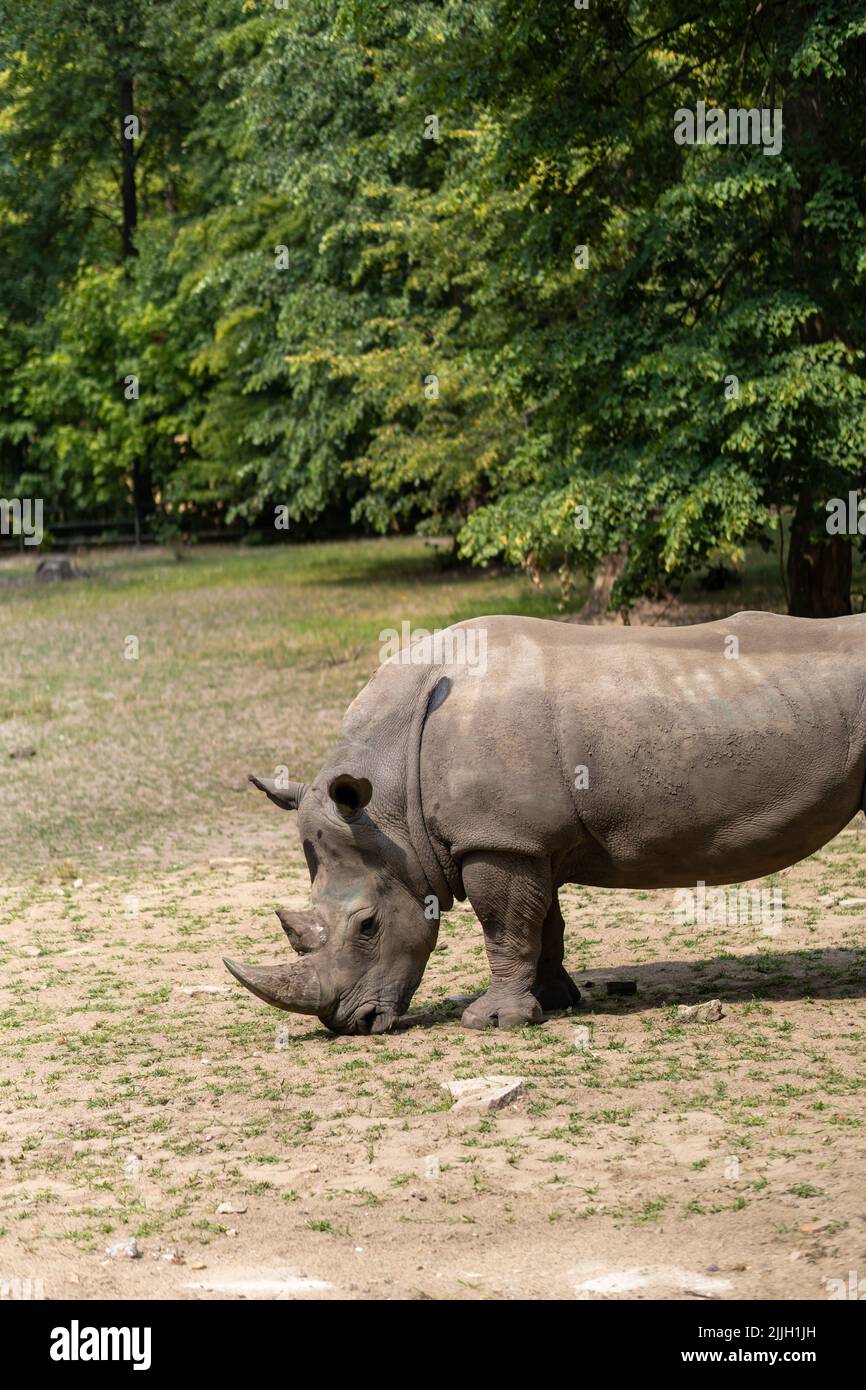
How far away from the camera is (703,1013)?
836 cm

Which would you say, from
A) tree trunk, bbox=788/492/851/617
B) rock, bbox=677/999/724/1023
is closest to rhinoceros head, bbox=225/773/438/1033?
rock, bbox=677/999/724/1023

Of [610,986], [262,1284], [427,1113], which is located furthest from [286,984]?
[262,1284]

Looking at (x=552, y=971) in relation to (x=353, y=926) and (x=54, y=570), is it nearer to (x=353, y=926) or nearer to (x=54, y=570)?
(x=353, y=926)

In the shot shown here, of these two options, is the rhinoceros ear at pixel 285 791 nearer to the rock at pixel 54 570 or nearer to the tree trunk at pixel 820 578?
the tree trunk at pixel 820 578

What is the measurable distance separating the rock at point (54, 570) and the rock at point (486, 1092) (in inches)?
1163

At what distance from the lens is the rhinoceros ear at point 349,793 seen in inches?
319

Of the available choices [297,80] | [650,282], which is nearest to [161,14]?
[297,80]

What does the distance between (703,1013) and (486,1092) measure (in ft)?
5.05

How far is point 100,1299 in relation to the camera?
18.1 feet

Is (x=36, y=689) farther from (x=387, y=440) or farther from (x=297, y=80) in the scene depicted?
(x=297, y=80)

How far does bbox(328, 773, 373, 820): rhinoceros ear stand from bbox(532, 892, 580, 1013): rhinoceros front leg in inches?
46.9

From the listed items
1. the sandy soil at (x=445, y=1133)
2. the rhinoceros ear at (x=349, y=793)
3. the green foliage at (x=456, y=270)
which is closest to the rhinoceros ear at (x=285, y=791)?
the rhinoceros ear at (x=349, y=793)

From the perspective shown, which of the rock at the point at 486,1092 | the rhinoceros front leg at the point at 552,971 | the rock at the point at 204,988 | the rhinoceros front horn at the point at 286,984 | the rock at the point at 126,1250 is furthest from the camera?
the rock at the point at 204,988

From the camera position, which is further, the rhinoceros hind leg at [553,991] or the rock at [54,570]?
the rock at [54,570]
